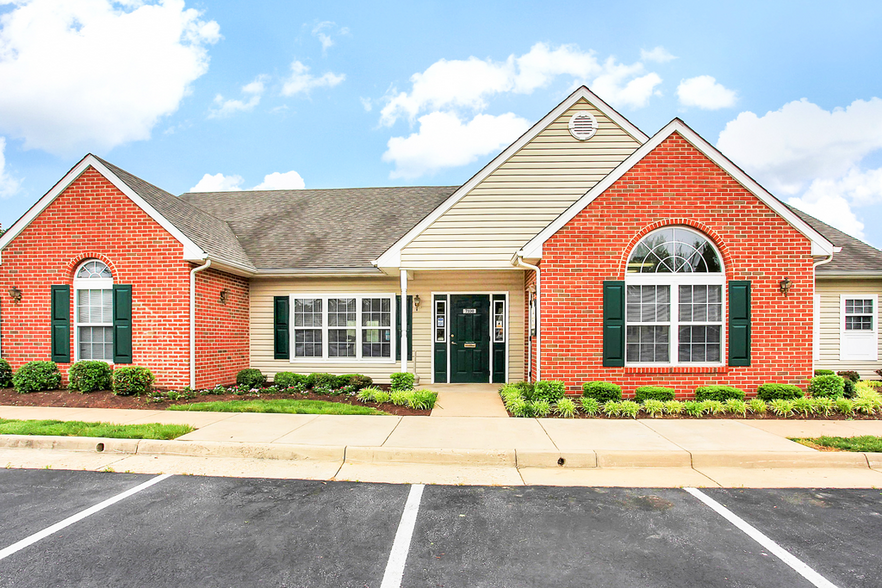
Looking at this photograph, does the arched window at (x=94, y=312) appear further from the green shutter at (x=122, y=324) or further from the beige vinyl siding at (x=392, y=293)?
the beige vinyl siding at (x=392, y=293)

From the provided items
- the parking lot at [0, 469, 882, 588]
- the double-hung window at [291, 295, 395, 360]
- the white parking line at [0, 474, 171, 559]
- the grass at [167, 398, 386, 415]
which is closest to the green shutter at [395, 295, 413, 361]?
the double-hung window at [291, 295, 395, 360]

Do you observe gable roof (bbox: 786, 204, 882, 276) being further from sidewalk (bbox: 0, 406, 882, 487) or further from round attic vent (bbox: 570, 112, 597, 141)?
sidewalk (bbox: 0, 406, 882, 487)

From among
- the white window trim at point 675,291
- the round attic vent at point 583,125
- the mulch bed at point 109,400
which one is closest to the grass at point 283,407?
the mulch bed at point 109,400

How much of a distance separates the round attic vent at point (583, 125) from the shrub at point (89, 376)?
11141 millimetres

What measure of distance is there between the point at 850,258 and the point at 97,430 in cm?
1621

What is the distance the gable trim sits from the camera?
1010 centimetres

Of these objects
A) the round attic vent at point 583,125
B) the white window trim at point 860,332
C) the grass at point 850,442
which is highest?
the round attic vent at point 583,125

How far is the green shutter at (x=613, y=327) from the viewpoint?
917 centimetres

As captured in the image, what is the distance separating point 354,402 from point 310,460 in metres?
3.29

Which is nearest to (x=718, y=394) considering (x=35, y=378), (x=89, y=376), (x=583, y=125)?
Answer: (x=583, y=125)

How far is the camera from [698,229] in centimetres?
931

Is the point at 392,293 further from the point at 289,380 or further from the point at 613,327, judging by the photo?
the point at 613,327

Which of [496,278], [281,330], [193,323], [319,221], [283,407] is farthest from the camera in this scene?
[319,221]

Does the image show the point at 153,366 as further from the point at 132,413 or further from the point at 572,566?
the point at 572,566
